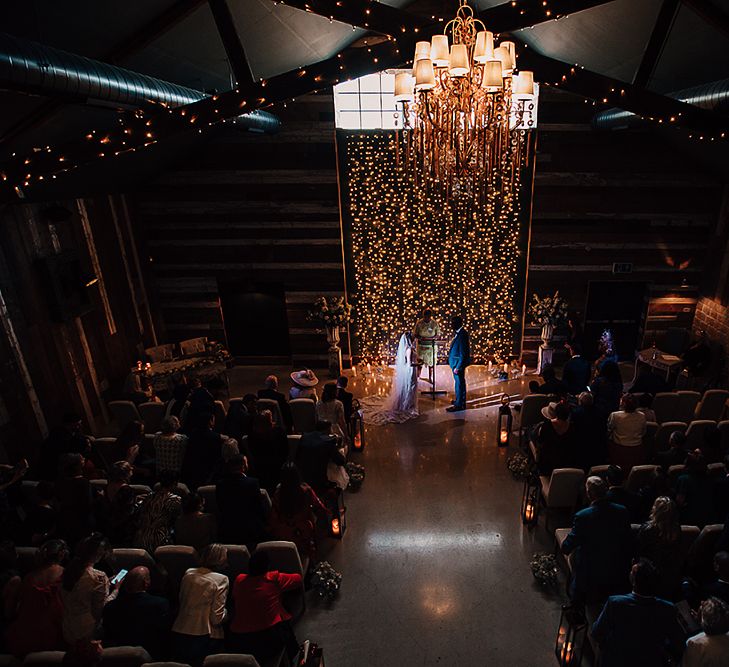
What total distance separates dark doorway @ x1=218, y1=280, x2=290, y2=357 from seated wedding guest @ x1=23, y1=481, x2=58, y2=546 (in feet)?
20.1

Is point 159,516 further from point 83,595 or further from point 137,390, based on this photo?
point 137,390

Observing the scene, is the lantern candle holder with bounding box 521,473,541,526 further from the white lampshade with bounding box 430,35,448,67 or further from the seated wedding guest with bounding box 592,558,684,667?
the white lampshade with bounding box 430,35,448,67

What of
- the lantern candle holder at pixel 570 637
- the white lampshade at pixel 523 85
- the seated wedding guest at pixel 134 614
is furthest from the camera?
the white lampshade at pixel 523 85

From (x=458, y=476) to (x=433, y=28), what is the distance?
537cm

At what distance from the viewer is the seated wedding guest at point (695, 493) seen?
14.9ft

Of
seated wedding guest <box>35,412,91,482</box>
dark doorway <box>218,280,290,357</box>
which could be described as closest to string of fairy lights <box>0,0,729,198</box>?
seated wedding guest <box>35,412,91,482</box>

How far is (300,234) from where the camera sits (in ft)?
32.9

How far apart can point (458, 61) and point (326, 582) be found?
484cm

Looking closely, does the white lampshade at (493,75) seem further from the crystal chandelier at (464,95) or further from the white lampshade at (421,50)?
the white lampshade at (421,50)

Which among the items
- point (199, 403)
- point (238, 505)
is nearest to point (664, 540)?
point (238, 505)

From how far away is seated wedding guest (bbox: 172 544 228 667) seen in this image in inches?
147

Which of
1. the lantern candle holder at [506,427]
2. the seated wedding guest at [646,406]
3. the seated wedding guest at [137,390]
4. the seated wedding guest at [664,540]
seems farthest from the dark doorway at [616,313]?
the seated wedding guest at [137,390]

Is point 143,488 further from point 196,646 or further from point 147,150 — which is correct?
point 147,150

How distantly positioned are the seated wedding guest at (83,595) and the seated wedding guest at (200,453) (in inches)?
70.0
